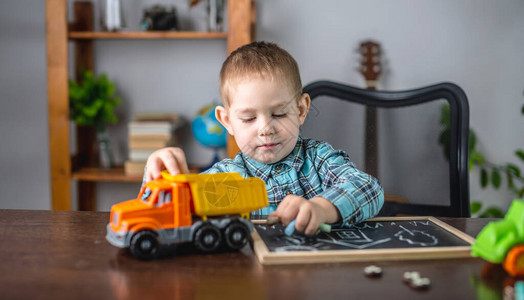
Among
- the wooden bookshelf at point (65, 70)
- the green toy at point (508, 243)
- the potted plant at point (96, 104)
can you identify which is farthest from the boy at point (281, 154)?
the potted plant at point (96, 104)

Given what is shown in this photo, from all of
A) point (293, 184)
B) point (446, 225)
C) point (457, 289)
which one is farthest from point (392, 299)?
point (293, 184)

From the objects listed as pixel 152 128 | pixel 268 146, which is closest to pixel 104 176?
pixel 152 128

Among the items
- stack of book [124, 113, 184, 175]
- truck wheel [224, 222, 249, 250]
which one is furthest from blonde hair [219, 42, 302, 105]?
stack of book [124, 113, 184, 175]

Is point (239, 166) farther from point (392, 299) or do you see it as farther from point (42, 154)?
point (42, 154)

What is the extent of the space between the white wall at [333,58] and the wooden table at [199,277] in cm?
181

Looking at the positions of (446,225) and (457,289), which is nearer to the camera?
(457,289)

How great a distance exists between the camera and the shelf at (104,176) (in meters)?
2.21

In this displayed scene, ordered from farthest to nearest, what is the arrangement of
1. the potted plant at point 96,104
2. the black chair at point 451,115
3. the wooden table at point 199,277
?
1. the potted plant at point 96,104
2. the black chair at point 451,115
3. the wooden table at point 199,277

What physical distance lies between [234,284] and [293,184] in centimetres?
52

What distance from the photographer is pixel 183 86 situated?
8.21 ft

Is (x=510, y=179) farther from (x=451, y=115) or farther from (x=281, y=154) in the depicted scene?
(x=281, y=154)

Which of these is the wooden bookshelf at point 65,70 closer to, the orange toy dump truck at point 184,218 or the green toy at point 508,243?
the orange toy dump truck at point 184,218

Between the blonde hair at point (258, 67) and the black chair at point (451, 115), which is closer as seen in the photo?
the blonde hair at point (258, 67)

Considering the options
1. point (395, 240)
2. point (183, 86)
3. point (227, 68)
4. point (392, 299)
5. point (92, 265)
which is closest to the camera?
point (392, 299)
